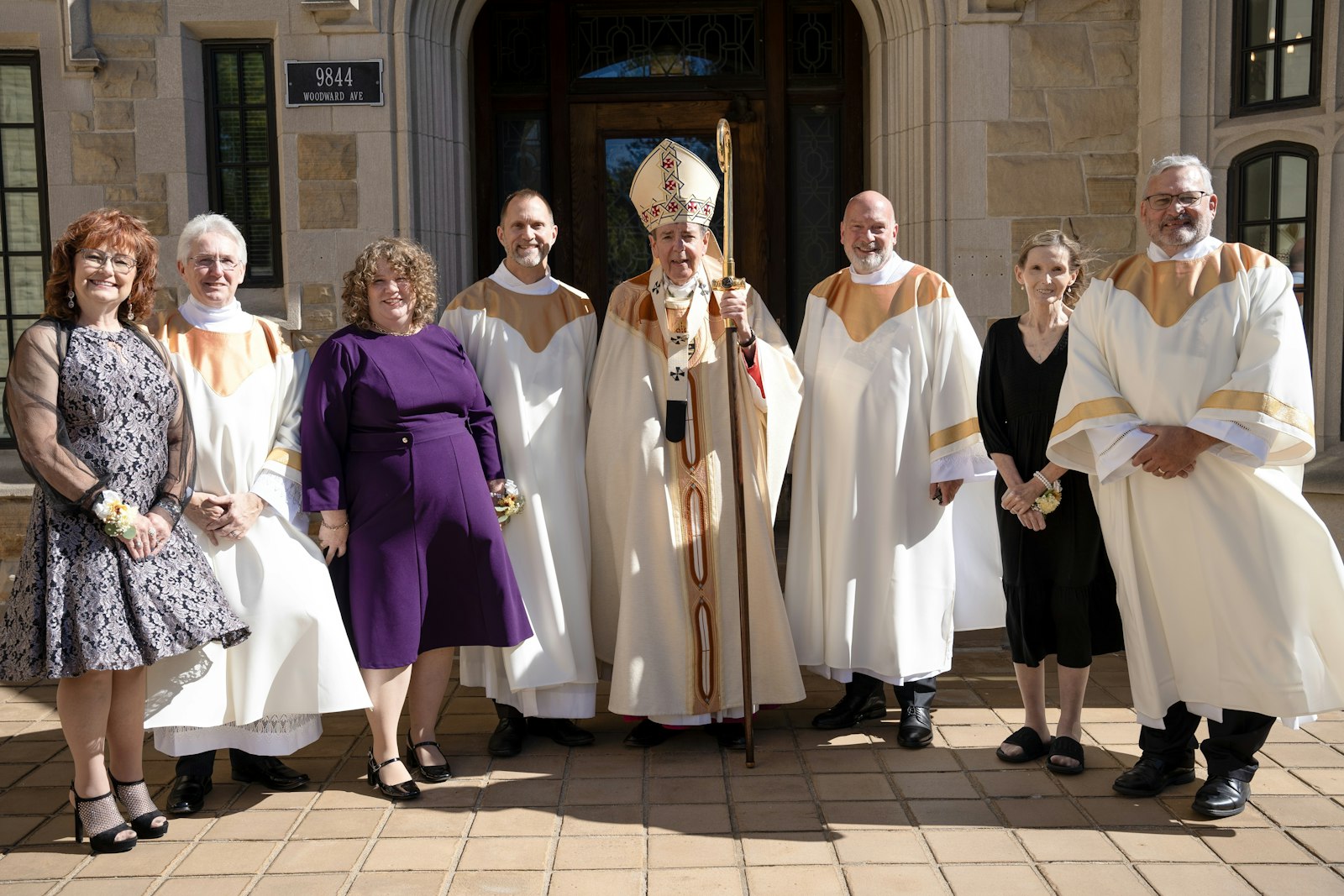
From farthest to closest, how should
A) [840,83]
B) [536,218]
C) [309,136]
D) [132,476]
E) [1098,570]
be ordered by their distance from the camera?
[840,83]
[309,136]
[536,218]
[1098,570]
[132,476]

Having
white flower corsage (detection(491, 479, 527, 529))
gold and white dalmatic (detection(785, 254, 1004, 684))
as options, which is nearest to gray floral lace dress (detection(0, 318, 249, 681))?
white flower corsage (detection(491, 479, 527, 529))

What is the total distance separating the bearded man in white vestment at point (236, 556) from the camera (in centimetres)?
372

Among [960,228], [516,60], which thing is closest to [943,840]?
[960,228]

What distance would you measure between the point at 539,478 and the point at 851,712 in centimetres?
145

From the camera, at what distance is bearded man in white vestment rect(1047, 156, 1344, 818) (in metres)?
3.52

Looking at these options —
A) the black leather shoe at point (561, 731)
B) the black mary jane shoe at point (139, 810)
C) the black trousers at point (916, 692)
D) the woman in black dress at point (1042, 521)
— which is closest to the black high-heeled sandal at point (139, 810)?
the black mary jane shoe at point (139, 810)

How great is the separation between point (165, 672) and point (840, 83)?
15.5 ft

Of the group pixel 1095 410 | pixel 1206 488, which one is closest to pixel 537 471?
pixel 1095 410

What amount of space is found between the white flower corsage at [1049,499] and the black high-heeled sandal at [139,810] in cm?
284

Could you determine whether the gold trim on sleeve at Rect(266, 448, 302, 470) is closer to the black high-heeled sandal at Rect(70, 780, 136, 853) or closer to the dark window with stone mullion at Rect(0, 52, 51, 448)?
the black high-heeled sandal at Rect(70, 780, 136, 853)

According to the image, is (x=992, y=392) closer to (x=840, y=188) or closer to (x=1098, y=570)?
(x=1098, y=570)

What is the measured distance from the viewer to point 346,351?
3850 mm

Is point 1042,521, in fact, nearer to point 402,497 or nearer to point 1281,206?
point 402,497

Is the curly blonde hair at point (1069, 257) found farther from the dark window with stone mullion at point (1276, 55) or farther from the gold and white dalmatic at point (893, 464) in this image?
the dark window with stone mullion at point (1276, 55)
